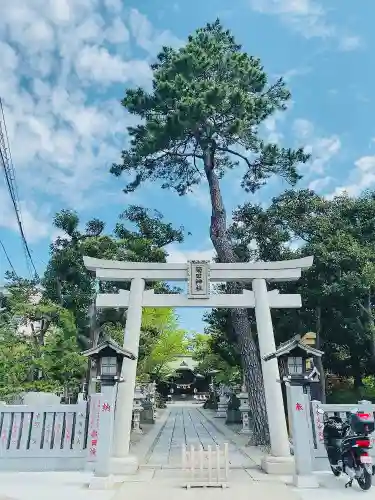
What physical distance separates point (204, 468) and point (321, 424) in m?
2.58

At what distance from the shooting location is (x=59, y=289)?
67.3 feet

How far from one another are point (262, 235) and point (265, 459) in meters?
10.9

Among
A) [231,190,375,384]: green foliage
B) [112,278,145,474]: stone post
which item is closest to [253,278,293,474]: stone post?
[112,278,145,474]: stone post

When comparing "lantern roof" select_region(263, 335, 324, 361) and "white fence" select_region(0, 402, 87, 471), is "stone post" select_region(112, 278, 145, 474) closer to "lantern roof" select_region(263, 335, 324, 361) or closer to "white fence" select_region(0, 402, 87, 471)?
"white fence" select_region(0, 402, 87, 471)

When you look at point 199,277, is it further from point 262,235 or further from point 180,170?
point 262,235

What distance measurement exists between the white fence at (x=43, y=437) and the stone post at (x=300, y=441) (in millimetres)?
3807

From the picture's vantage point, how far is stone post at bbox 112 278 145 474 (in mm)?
8023

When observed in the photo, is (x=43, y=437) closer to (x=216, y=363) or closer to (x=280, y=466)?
(x=280, y=466)

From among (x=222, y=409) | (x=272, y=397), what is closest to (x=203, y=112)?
(x=272, y=397)

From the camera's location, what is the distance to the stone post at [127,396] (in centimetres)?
802

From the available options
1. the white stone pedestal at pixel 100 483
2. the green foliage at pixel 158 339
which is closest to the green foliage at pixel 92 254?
the green foliage at pixel 158 339

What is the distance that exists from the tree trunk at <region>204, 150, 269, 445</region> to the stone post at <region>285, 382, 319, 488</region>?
413cm

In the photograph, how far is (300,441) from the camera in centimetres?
723

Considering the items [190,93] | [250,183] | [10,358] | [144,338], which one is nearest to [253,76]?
[190,93]
